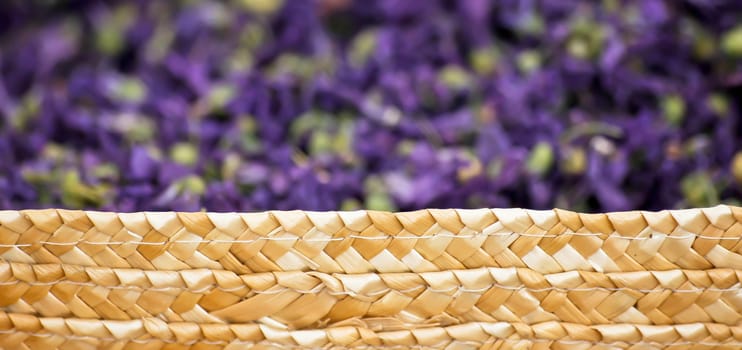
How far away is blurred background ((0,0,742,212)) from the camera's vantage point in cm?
80

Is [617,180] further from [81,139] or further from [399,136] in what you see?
[81,139]

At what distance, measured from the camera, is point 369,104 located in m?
0.95

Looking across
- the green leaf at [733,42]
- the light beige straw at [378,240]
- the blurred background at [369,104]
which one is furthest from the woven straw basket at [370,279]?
the green leaf at [733,42]

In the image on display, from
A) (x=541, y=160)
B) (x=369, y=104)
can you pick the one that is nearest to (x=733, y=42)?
(x=541, y=160)

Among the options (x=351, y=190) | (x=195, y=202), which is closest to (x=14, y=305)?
(x=195, y=202)

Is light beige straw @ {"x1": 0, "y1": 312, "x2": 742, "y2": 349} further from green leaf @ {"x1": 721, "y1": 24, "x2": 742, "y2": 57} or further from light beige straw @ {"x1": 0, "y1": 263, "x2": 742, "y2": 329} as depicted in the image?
green leaf @ {"x1": 721, "y1": 24, "x2": 742, "y2": 57}

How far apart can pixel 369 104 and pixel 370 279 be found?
42 centimetres

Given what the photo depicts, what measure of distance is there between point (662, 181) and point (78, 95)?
2.49ft

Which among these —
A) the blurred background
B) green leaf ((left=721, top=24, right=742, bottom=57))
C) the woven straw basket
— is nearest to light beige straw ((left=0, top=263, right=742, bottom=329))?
the woven straw basket

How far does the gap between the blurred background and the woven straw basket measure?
5.9 inches

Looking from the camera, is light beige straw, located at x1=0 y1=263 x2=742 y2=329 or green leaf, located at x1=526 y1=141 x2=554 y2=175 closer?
Answer: light beige straw, located at x1=0 y1=263 x2=742 y2=329

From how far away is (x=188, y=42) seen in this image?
41.3 inches

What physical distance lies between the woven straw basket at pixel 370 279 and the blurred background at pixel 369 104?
0.15 metres

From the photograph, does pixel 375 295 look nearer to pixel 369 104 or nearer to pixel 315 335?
pixel 315 335
